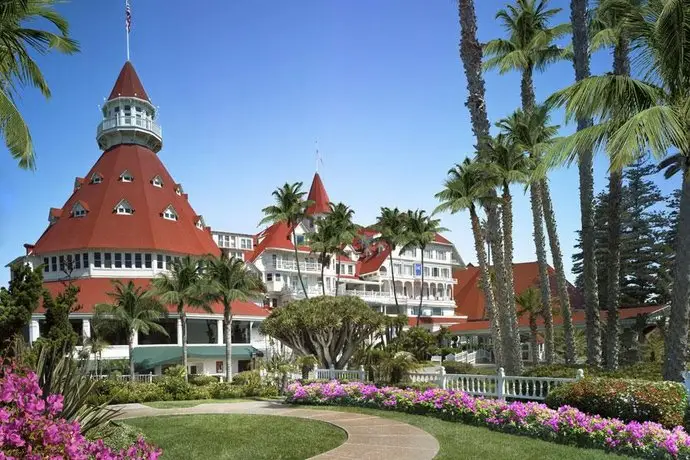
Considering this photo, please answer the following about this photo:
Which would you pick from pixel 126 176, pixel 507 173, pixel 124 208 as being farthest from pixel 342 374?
pixel 126 176

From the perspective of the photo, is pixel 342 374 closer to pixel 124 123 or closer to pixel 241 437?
pixel 241 437

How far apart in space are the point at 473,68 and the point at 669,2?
10.3 meters

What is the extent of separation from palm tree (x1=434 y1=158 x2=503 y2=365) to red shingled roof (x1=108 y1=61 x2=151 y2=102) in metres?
44.4

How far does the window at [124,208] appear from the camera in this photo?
5178cm

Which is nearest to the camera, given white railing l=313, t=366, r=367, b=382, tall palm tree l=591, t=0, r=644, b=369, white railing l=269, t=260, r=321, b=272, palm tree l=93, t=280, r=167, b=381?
tall palm tree l=591, t=0, r=644, b=369

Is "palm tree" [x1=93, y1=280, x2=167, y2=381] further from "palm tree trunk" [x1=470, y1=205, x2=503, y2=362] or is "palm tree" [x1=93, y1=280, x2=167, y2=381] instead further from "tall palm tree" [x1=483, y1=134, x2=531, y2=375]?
"tall palm tree" [x1=483, y1=134, x2=531, y2=375]

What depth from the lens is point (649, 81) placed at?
51.8ft

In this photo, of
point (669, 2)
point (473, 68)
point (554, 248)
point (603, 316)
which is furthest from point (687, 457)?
point (603, 316)

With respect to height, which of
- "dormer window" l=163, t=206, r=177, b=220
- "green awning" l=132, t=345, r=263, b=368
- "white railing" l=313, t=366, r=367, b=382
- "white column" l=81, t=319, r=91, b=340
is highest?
"dormer window" l=163, t=206, r=177, b=220

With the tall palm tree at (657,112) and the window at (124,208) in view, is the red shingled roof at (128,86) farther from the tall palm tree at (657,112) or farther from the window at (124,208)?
the tall palm tree at (657,112)

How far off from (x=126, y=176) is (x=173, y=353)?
62.5 feet

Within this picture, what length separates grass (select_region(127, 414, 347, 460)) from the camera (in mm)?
12070

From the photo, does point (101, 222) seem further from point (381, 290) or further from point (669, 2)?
point (669, 2)

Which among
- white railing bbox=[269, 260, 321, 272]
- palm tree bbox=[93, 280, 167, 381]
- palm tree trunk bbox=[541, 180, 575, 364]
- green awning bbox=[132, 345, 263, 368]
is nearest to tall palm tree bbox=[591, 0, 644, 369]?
palm tree trunk bbox=[541, 180, 575, 364]
